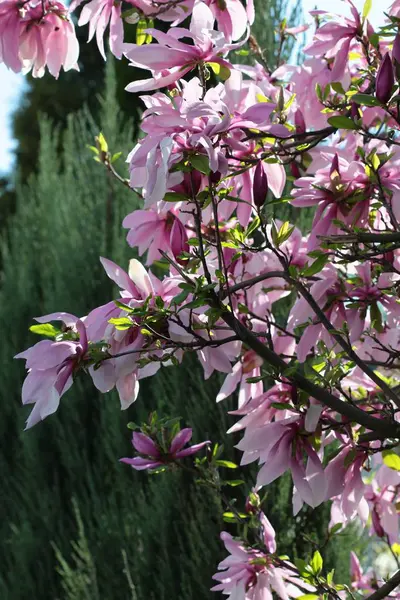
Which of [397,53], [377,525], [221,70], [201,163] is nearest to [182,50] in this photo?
[221,70]

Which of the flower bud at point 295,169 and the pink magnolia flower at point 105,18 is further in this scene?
the flower bud at point 295,169

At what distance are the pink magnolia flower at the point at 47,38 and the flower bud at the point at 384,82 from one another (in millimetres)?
663

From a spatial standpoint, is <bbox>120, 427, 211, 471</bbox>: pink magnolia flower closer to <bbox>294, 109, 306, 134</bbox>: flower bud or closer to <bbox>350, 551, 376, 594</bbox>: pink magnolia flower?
<bbox>294, 109, 306, 134</bbox>: flower bud

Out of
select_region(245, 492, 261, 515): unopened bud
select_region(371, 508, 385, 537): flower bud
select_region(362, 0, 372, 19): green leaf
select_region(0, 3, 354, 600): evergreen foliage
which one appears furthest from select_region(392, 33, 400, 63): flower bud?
select_region(0, 3, 354, 600): evergreen foliage

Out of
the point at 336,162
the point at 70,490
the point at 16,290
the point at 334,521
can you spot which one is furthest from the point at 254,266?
the point at 16,290

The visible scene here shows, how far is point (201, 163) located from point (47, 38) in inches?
27.1

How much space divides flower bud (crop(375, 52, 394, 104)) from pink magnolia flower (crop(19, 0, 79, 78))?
66 centimetres

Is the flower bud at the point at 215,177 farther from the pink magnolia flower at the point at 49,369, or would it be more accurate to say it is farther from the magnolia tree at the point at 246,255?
the pink magnolia flower at the point at 49,369

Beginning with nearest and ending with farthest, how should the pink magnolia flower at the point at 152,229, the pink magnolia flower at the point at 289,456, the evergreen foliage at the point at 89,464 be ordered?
the pink magnolia flower at the point at 289,456, the pink magnolia flower at the point at 152,229, the evergreen foliage at the point at 89,464

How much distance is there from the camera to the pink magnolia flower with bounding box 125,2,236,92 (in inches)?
45.0

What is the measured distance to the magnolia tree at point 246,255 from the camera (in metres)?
1.13

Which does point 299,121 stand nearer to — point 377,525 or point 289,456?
point 289,456

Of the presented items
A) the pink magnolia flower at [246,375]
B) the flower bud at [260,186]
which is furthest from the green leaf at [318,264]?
the pink magnolia flower at [246,375]

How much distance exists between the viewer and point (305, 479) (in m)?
1.26
